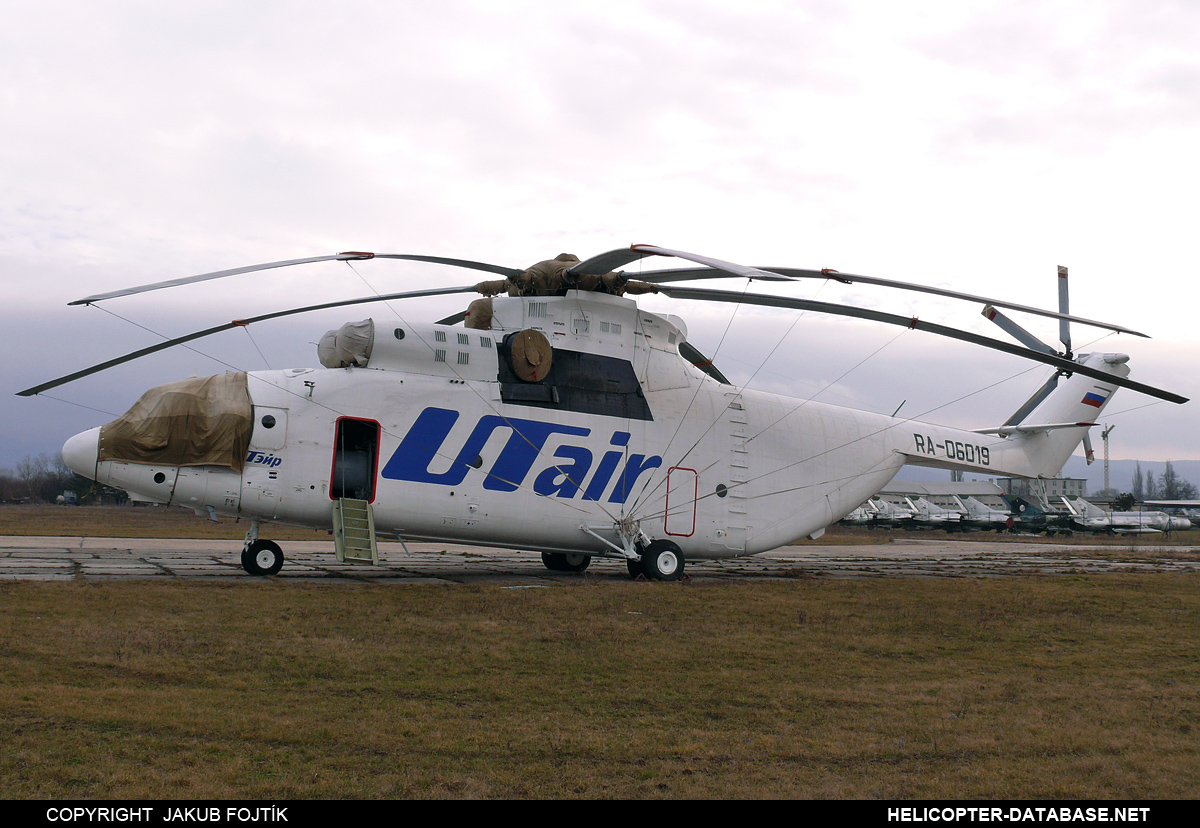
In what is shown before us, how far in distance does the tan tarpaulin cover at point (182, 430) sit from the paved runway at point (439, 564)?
6.60ft

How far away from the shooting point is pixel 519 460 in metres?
16.1

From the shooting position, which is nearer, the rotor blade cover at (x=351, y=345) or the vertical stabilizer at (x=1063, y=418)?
the rotor blade cover at (x=351, y=345)

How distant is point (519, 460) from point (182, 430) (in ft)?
18.6

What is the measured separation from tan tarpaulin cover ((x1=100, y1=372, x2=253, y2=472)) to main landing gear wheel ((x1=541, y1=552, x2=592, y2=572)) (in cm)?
739

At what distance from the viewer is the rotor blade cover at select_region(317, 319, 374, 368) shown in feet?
50.2

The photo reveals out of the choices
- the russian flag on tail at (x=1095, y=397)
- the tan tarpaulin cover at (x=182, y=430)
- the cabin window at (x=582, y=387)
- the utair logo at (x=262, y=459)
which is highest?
the russian flag on tail at (x=1095, y=397)

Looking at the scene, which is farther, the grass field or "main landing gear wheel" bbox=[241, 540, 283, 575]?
"main landing gear wheel" bbox=[241, 540, 283, 575]

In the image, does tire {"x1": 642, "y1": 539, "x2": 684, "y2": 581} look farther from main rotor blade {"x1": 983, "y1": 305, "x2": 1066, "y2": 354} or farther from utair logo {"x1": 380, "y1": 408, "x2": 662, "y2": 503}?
main rotor blade {"x1": 983, "y1": 305, "x2": 1066, "y2": 354}

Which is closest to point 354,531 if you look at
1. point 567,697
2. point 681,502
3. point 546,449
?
point 546,449

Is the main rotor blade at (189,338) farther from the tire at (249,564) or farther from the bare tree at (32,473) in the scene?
the bare tree at (32,473)

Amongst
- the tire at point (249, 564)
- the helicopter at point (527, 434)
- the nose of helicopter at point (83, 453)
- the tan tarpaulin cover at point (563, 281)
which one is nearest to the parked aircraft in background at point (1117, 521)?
the helicopter at point (527, 434)

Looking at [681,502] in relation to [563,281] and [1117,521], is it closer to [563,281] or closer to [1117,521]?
[563,281]

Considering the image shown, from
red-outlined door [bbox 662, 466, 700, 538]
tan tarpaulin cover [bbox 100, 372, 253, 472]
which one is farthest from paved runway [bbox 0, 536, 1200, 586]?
tan tarpaulin cover [bbox 100, 372, 253, 472]

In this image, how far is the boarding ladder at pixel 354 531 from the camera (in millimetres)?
14242
